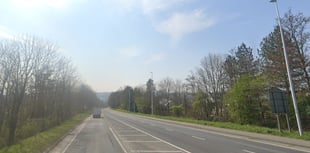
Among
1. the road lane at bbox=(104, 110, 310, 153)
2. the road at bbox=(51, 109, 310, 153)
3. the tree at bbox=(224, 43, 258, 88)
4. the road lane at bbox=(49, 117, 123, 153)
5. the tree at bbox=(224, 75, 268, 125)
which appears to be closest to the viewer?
the road lane at bbox=(104, 110, 310, 153)

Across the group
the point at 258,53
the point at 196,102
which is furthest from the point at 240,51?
the point at 196,102

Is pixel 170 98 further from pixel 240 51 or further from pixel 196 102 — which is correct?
pixel 240 51

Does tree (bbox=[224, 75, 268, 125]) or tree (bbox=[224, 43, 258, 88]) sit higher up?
tree (bbox=[224, 43, 258, 88])

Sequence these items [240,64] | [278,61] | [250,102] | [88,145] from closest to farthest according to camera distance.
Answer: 1. [88,145]
2. [278,61]
3. [250,102]
4. [240,64]

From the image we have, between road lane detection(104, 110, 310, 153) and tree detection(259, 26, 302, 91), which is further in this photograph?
tree detection(259, 26, 302, 91)

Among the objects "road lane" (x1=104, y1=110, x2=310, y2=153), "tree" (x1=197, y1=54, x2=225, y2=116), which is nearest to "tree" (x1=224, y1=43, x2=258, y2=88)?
"tree" (x1=197, y1=54, x2=225, y2=116)

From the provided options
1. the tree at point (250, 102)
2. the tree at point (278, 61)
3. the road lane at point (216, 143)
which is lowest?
the road lane at point (216, 143)

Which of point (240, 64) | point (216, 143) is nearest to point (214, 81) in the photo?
point (240, 64)

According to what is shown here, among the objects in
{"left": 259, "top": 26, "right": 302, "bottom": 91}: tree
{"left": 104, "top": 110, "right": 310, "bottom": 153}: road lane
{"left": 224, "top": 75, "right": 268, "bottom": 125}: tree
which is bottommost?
{"left": 104, "top": 110, "right": 310, "bottom": 153}: road lane

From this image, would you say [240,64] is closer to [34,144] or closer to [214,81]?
[214,81]

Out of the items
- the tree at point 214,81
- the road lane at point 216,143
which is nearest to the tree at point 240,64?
the tree at point 214,81

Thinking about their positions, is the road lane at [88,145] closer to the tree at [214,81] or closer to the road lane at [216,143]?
Answer: the road lane at [216,143]

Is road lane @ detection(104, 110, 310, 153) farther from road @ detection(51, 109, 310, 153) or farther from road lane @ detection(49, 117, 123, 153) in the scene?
road lane @ detection(49, 117, 123, 153)

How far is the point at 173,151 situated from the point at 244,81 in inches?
1264
